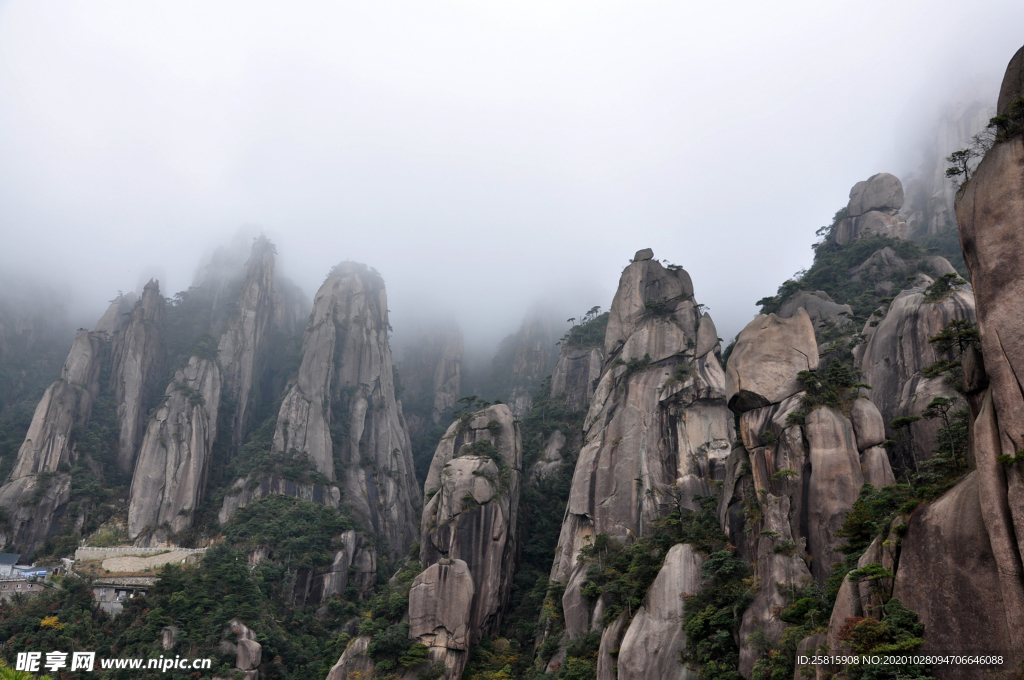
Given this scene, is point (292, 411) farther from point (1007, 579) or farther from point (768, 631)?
point (1007, 579)

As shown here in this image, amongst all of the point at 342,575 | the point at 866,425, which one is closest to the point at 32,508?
the point at 342,575

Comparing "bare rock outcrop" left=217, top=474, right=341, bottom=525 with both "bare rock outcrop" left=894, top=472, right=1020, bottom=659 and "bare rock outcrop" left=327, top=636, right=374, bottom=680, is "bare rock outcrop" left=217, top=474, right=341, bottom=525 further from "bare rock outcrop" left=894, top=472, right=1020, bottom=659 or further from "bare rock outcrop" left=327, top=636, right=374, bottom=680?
"bare rock outcrop" left=894, top=472, right=1020, bottom=659

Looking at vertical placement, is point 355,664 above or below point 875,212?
below

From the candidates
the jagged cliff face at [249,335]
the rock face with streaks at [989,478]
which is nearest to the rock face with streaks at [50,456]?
the jagged cliff face at [249,335]

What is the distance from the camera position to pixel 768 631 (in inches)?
834

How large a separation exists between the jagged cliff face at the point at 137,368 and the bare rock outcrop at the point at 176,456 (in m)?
3.33

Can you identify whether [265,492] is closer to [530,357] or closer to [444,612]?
[444,612]

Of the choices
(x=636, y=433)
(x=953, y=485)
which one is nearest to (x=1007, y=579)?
(x=953, y=485)

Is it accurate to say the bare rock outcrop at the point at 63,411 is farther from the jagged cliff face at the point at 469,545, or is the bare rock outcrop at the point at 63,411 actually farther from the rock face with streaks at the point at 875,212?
the rock face with streaks at the point at 875,212

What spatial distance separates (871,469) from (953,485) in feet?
28.5

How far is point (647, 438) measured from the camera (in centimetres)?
3978

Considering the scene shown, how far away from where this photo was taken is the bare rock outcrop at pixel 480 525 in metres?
40.3

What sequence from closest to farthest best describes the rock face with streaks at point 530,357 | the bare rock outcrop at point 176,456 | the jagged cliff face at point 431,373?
the bare rock outcrop at point 176,456
the rock face with streaks at point 530,357
the jagged cliff face at point 431,373

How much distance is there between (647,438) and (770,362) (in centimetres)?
1352
